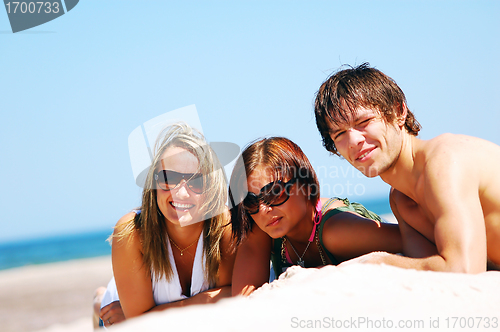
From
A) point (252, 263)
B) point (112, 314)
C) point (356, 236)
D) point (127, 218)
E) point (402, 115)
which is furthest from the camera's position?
point (112, 314)

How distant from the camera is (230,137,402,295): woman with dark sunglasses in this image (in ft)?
10.5

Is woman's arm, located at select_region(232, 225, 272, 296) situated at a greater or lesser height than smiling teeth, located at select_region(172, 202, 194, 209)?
lesser

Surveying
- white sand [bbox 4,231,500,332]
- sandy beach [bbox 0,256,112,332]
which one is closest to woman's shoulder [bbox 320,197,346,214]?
white sand [bbox 4,231,500,332]

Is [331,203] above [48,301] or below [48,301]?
above

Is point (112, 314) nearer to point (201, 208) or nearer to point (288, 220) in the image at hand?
point (201, 208)

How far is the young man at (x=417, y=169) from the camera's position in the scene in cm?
233

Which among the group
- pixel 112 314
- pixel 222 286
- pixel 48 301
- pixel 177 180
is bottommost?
pixel 48 301

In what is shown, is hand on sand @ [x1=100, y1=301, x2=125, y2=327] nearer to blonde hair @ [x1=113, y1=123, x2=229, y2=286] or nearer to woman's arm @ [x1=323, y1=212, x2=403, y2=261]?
blonde hair @ [x1=113, y1=123, x2=229, y2=286]

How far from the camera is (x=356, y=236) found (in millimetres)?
3129

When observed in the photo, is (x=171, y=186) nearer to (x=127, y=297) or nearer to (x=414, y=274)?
(x=127, y=297)

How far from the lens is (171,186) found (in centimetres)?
360

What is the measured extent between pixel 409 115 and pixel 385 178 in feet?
1.98

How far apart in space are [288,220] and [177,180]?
1.06 m

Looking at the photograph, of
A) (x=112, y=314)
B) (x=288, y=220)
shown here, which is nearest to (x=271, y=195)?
(x=288, y=220)
